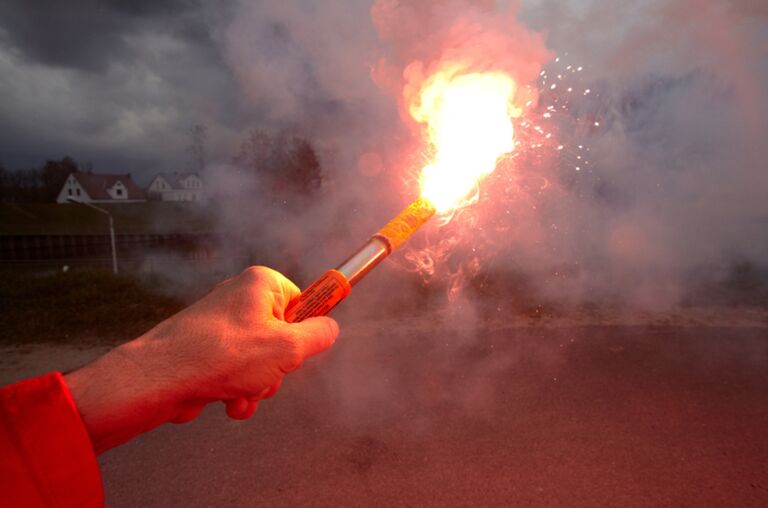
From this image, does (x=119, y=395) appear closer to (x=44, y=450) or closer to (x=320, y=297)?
(x=44, y=450)

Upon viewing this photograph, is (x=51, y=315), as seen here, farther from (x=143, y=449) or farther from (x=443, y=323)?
(x=443, y=323)

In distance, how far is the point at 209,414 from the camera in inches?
163

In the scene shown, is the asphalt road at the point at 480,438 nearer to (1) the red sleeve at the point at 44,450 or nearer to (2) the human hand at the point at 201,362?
(2) the human hand at the point at 201,362

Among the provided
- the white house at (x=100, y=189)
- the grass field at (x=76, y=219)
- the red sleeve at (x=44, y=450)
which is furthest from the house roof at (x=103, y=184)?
the red sleeve at (x=44, y=450)

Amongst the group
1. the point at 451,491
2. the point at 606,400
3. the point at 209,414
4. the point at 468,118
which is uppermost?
the point at 468,118

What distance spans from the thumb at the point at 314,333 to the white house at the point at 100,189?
50348 millimetres

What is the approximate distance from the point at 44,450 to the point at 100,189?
57.6m

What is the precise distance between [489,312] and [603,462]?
3947mm

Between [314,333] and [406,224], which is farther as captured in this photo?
[406,224]

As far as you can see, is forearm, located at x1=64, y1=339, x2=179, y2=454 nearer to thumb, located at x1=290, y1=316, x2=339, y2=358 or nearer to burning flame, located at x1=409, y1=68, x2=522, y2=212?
thumb, located at x1=290, y1=316, x2=339, y2=358

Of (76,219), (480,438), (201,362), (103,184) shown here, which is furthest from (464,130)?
(103,184)

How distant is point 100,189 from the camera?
160ft

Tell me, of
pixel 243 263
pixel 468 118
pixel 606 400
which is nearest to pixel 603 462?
pixel 606 400

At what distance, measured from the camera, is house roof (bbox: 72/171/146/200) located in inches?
1857
